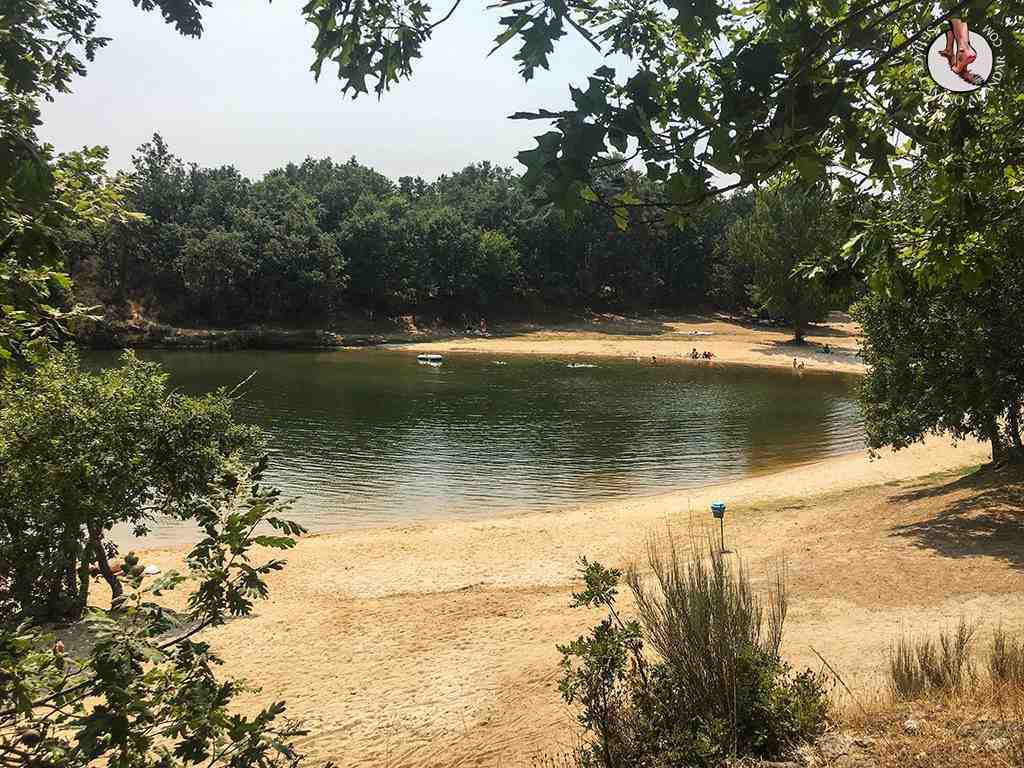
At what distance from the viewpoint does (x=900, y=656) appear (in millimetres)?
6562

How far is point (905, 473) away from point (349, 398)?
29718mm

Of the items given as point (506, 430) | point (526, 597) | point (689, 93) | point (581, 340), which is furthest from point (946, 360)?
point (581, 340)

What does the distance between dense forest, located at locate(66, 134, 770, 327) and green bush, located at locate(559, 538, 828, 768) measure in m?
66.7

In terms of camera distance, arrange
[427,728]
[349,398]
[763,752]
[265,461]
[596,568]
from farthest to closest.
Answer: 1. [349,398]
2. [427,728]
3. [596,568]
4. [763,752]
5. [265,461]

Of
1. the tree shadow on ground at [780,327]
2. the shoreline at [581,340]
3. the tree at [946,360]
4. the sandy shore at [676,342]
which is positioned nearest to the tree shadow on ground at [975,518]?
the tree at [946,360]

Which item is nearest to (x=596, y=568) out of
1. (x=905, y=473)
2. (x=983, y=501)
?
(x=983, y=501)

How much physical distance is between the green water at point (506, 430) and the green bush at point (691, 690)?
15836 millimetres

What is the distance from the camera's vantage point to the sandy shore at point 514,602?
8250mm

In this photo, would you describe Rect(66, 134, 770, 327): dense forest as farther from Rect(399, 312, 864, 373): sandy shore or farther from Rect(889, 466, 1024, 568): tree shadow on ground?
Rect(889, 466, 1024, 568): tree shadow on ground

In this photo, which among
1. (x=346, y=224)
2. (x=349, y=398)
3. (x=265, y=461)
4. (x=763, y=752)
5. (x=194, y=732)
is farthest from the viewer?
(x=346, y=224)

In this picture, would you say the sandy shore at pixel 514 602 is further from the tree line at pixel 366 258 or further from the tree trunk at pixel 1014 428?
the tree line at pixel 366 258

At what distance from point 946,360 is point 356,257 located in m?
70.2

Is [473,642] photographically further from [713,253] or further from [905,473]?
[713,253]

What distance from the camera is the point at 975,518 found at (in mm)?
13320
